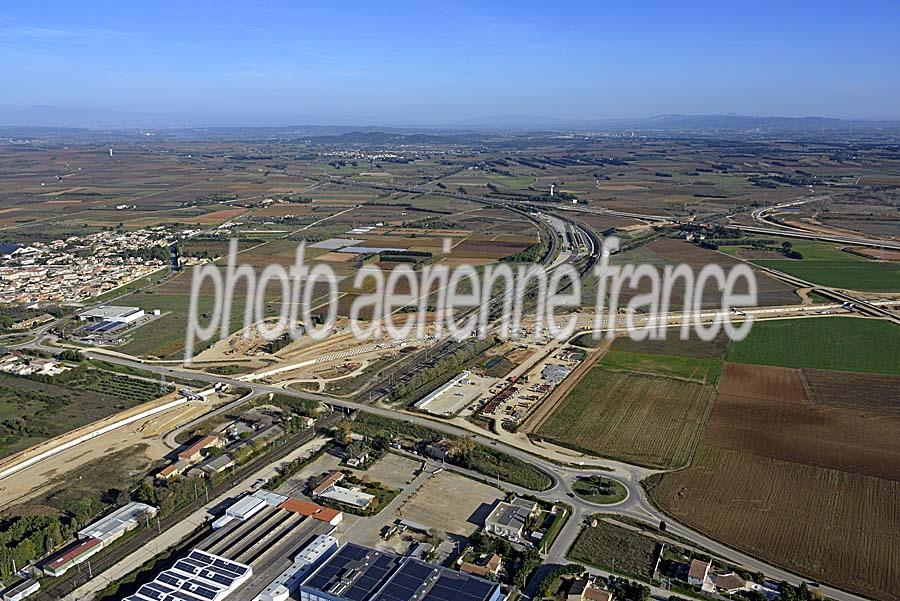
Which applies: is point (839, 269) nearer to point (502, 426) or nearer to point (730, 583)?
point (502, 426)

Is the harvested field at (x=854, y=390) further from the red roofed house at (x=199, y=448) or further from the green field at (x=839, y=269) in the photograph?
the red roofed house at (x=199, y=448)

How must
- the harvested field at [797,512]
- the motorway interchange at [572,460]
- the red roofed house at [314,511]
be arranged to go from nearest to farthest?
the harvested field at [797,512] → the motorway interchange at [572,460] → the red roofed house at [314,511]

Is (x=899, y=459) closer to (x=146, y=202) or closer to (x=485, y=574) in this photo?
(x=485, y=574)

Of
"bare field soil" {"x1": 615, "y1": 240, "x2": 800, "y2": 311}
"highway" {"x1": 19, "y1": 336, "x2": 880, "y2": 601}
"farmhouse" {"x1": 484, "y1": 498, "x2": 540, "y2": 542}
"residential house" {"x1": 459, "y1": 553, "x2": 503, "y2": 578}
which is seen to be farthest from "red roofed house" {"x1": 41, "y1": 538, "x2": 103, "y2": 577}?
"bare field soil" {"x1": 615, "y1": 240, "x2": 800, "y2": 311}

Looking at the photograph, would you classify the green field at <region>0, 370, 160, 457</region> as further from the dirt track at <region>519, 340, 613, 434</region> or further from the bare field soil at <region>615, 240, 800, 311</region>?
the bare field soil at <region>615, 240, 800, 311</region>

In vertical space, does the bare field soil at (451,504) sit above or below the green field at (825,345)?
below

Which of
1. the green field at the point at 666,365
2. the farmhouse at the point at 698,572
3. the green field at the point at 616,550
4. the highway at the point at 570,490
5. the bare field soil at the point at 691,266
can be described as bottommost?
the green field at the point at 616,550

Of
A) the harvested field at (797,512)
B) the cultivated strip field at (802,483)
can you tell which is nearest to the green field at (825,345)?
the cultivated strip field at (802,483)
